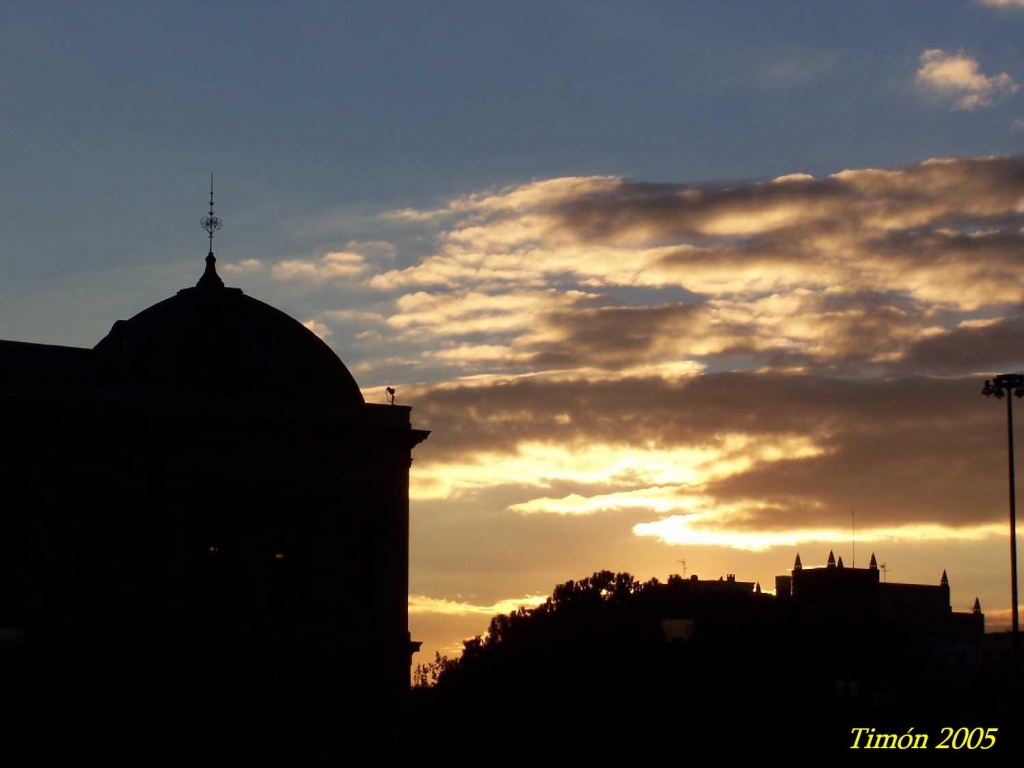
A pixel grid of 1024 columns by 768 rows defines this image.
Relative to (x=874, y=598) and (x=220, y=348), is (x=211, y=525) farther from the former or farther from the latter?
(x=874, y=598)

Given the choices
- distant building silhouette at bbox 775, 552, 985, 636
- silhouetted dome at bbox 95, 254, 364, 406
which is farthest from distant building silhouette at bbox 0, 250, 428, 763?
distant building silhouette at bbox 775, 552, 985, 636

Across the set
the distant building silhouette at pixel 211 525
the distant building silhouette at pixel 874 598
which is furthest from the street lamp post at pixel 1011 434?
the distant building silhouette at pixel 874 598

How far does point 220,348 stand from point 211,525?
744 cm

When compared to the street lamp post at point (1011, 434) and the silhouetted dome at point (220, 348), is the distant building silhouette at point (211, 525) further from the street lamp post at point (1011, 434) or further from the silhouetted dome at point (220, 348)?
the street lamp post at point (1011, 434)

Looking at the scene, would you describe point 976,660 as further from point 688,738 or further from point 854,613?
point 688,738

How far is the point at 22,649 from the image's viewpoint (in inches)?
1107

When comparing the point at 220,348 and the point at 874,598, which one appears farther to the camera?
the point at 874,598

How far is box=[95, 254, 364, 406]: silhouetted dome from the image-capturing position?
67.9m

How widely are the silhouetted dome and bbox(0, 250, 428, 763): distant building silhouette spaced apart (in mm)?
78

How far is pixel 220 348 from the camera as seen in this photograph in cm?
6888

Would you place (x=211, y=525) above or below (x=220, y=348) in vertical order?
below

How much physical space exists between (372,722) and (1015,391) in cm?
2608

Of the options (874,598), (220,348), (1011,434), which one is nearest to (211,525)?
(220,348)

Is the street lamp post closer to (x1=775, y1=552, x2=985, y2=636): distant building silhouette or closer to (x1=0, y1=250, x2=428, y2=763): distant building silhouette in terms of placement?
(x1=0, y1=250, x2=428, y2=763): distant building silhouette
